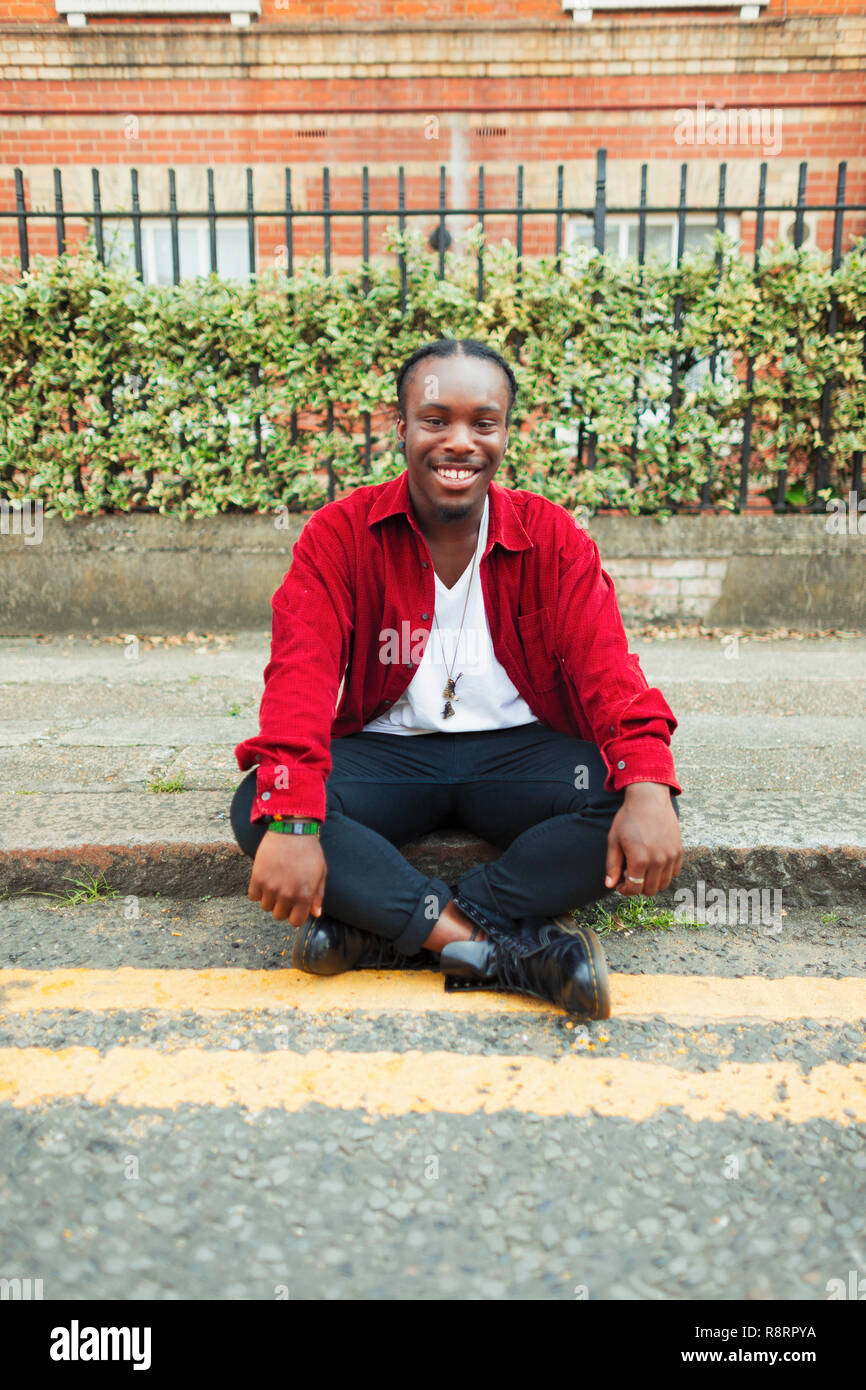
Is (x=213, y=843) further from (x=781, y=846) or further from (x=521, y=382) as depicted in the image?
(x=521, y=382)

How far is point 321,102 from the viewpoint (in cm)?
867

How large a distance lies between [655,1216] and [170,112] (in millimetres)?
9781

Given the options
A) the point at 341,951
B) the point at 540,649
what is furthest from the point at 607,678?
the point at 341,951

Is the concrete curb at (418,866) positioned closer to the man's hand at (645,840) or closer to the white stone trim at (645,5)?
the man's hand at (645,840)

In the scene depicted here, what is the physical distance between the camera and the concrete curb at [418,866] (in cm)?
261

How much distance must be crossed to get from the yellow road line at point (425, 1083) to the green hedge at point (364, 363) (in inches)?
157

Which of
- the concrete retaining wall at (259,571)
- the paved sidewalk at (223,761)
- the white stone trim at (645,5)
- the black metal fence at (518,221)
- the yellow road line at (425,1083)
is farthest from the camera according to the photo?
the white stone trim at (645,5)

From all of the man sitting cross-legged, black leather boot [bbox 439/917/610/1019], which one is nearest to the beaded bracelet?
the man sitting cross-legged

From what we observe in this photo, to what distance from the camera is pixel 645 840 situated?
2070 mm

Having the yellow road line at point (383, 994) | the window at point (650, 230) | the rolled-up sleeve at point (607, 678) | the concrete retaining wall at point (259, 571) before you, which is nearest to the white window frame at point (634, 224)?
the window at point (650, 230)

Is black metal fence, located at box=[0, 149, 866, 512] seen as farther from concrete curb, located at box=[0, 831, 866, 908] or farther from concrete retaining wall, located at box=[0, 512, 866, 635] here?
concrete curb, located at box=[0, 831, 866, 908]

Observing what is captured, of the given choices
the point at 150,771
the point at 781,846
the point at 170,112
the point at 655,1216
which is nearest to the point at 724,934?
the point at 781,846

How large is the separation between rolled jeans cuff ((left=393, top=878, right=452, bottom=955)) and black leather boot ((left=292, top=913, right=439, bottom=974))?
83 mm
